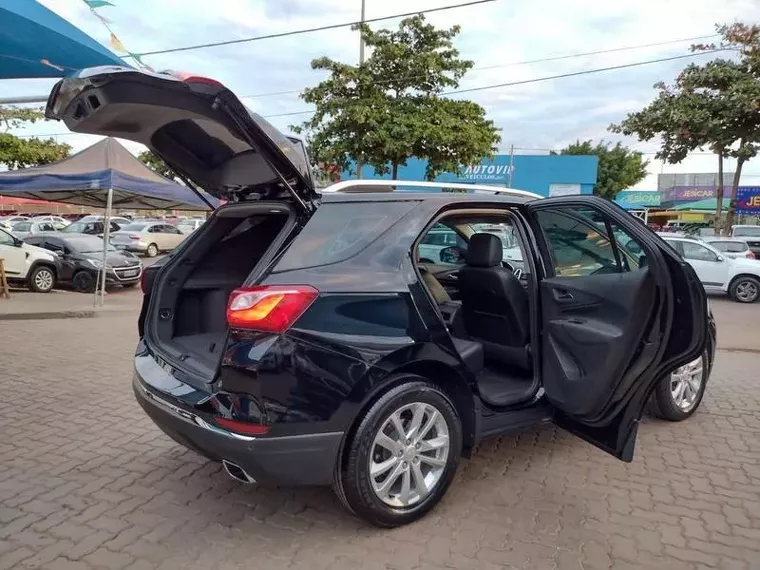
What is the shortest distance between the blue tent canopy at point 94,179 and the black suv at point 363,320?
733cm

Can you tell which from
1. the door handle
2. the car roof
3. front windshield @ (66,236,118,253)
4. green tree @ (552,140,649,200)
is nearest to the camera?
the car roof

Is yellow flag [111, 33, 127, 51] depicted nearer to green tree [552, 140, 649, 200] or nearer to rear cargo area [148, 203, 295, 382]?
rear cargo area [148, 203, 295, 382]

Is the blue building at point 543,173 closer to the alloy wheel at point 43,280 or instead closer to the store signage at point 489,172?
the store signage at point 489,172

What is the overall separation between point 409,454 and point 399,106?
45.0 feet

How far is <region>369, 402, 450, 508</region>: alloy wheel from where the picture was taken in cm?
283

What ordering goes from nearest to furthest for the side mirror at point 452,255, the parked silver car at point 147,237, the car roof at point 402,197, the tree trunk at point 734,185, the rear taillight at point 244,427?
1. the rear taillight at point 244,427
2. the car roof at point 402,197
3. the side mirror at point 452,255
4. the tree trunk at point 734,185
5. the parked silver car at point 147,237

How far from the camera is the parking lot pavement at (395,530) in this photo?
2707mm

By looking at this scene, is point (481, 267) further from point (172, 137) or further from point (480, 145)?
point (480, 145)

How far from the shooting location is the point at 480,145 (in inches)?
628

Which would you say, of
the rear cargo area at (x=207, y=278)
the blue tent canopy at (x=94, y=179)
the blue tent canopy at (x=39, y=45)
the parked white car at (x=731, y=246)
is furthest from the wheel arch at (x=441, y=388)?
the parked white car at (x=731, y=246)

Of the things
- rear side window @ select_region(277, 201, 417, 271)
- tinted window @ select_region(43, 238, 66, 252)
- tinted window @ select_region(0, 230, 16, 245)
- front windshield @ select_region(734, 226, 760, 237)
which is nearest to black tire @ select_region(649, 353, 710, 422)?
rear side window @ select_region(277, 201, 417, 271)

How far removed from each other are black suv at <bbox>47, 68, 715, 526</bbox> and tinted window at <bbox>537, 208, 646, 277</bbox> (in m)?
0.01

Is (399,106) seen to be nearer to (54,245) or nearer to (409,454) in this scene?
(54,245)

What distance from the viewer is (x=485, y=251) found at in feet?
12.0
